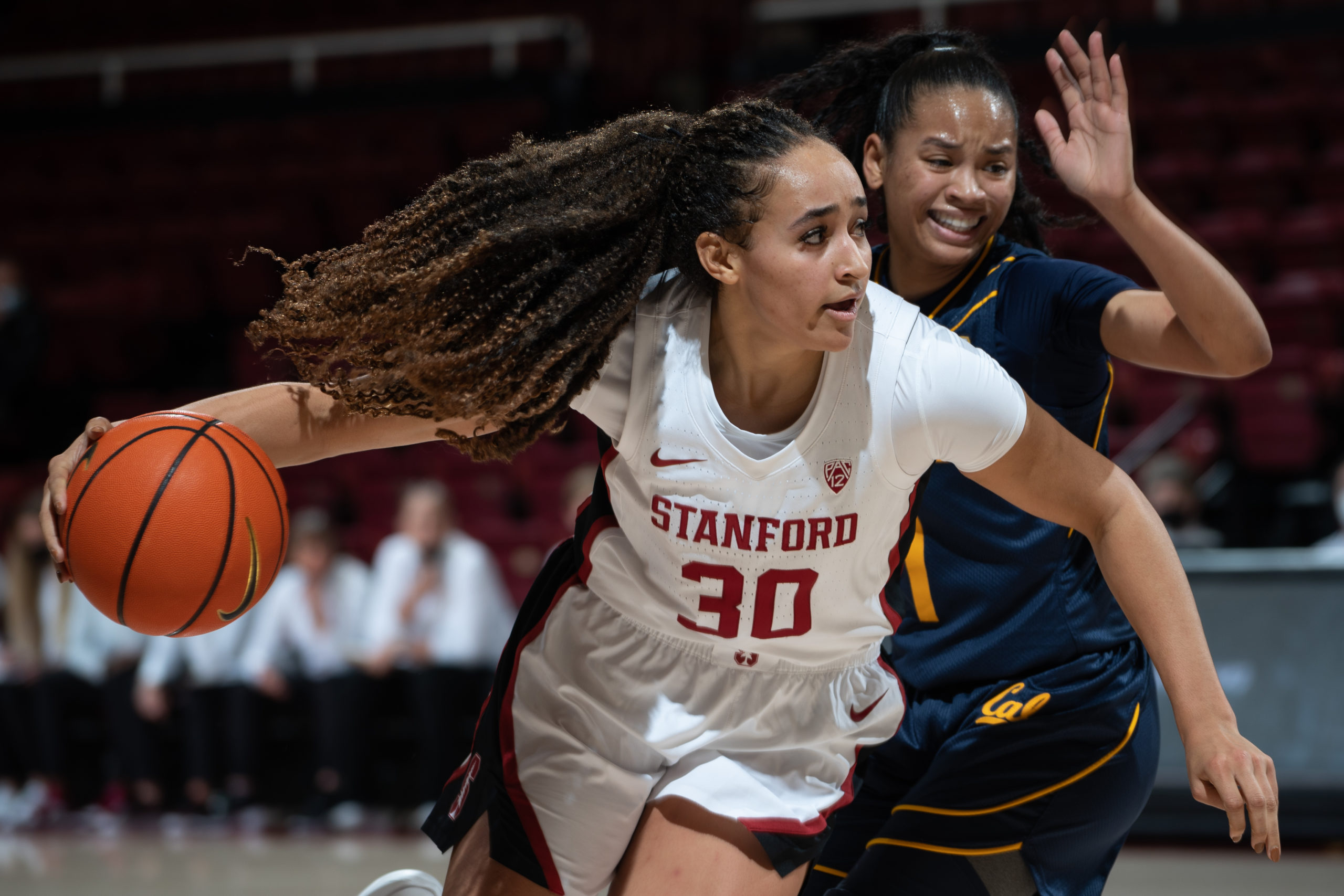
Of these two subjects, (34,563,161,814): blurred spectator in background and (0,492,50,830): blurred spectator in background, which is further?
(0,492,50,830): blurred spectator in background

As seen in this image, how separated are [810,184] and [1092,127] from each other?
584 millimetres

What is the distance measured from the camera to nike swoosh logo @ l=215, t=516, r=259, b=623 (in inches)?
77.0

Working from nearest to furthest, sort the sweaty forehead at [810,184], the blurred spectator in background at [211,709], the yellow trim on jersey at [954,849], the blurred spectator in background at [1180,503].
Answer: the sweaty forehead at [810,184]
the yellow trim on jersey at [954,849]
the blurred spectator in background at [1180,503]
the blurred spectator in background at [211,709]

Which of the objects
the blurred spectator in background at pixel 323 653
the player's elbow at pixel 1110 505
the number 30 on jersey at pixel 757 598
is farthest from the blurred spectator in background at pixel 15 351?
the player's elbow at pixel 1110 505

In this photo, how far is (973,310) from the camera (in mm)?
2273

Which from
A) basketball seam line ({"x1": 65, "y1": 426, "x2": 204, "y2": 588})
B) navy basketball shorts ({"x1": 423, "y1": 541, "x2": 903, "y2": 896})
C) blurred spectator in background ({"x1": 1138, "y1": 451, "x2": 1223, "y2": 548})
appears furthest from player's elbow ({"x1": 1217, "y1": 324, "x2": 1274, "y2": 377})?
blurred spectator in background ({"x1": 1138, "y1": 451, "x2": 1223, "y2": 548})

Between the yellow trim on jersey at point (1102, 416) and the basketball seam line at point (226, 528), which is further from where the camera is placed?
the yellow trim on jersey at point (1102, 416)

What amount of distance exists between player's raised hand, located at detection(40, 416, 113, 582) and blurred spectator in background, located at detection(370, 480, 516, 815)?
426 cm

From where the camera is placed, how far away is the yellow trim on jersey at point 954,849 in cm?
219

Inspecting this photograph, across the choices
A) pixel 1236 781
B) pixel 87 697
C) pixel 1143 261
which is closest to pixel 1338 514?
pixel 1143 261

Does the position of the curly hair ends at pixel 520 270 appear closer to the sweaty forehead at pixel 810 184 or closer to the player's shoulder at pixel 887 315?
the sweaty forehead at pixel 810 184

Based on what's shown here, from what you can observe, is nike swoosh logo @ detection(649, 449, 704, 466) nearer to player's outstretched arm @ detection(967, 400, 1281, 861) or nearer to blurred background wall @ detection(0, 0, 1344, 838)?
player's outstretched arm @ detection(967, 400, 1281, 861)

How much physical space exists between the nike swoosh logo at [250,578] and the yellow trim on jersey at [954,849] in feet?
3.67

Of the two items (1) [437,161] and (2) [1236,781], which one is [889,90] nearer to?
(2) [1236,781]
